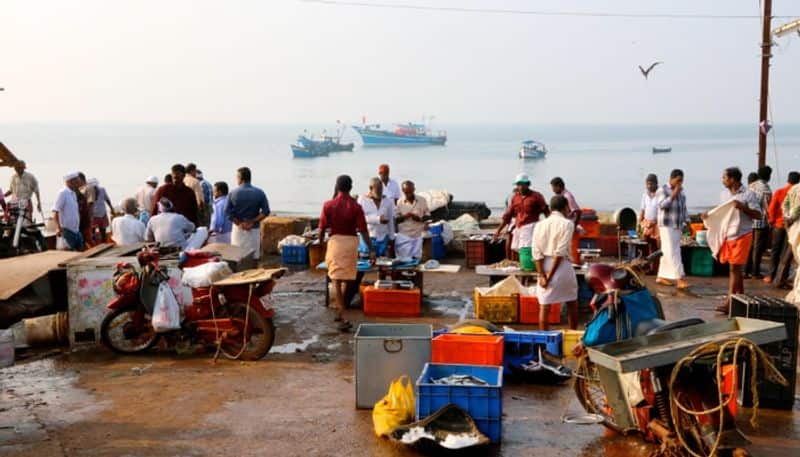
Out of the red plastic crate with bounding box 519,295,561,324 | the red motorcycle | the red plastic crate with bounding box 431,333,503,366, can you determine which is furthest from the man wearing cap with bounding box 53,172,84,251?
the red plastic crate with bounding box 431,333,503,366

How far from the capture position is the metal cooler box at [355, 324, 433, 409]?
7281 mm

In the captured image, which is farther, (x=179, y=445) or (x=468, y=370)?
(x=468, y=370)

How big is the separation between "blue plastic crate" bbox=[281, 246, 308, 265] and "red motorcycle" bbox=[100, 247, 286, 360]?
602cm

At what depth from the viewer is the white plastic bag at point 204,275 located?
9070mm

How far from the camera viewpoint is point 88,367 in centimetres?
891

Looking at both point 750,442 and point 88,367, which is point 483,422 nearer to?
point 750,442

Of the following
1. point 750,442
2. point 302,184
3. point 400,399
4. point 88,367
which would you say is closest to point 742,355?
point 750,442

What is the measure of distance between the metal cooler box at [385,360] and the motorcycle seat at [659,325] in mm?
1749

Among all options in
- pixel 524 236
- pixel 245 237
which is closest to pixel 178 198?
pixel 245 237

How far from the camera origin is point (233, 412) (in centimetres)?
735

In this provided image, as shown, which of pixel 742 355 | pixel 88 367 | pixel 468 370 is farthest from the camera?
pixel 88 367

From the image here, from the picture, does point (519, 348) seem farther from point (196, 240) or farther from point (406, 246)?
point (406, 246)

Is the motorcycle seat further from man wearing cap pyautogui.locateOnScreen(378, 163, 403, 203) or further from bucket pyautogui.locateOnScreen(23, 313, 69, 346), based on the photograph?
man wearing cap pyautogui.locateOnScreen(378, 163, 403, 203)

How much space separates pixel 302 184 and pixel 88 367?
61.5m
